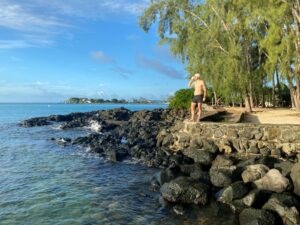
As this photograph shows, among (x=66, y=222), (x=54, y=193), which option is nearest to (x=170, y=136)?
(x=54, y=193)

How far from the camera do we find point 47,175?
642 inches

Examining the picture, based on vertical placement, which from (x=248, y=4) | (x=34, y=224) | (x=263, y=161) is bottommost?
(x=34, y=224)

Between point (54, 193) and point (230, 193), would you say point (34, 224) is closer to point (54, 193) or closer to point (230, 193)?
point (54, 193)

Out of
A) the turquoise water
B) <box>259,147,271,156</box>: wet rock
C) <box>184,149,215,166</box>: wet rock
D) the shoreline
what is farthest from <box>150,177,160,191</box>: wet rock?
<box>259,147,271,156</box>: wet rock

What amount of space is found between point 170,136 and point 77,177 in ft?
22.5

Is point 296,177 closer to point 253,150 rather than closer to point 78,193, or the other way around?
point 253,150

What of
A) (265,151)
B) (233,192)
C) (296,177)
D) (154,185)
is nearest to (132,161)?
(154,185)

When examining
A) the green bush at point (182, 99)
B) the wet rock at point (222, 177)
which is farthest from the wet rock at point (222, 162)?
the green bush at point (182, 99)

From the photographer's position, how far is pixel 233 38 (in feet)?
96.7

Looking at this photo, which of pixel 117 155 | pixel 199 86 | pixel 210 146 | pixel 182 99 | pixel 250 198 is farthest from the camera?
pixel 182 99

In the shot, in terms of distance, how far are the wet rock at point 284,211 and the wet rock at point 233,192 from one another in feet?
3.83

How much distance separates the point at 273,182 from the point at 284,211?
6.94 ft

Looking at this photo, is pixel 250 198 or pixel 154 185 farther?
pixel 154 185

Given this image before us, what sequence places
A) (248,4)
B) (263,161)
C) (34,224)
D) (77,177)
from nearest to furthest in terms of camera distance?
(34,224), (263,161), (77,177), (248,4)
